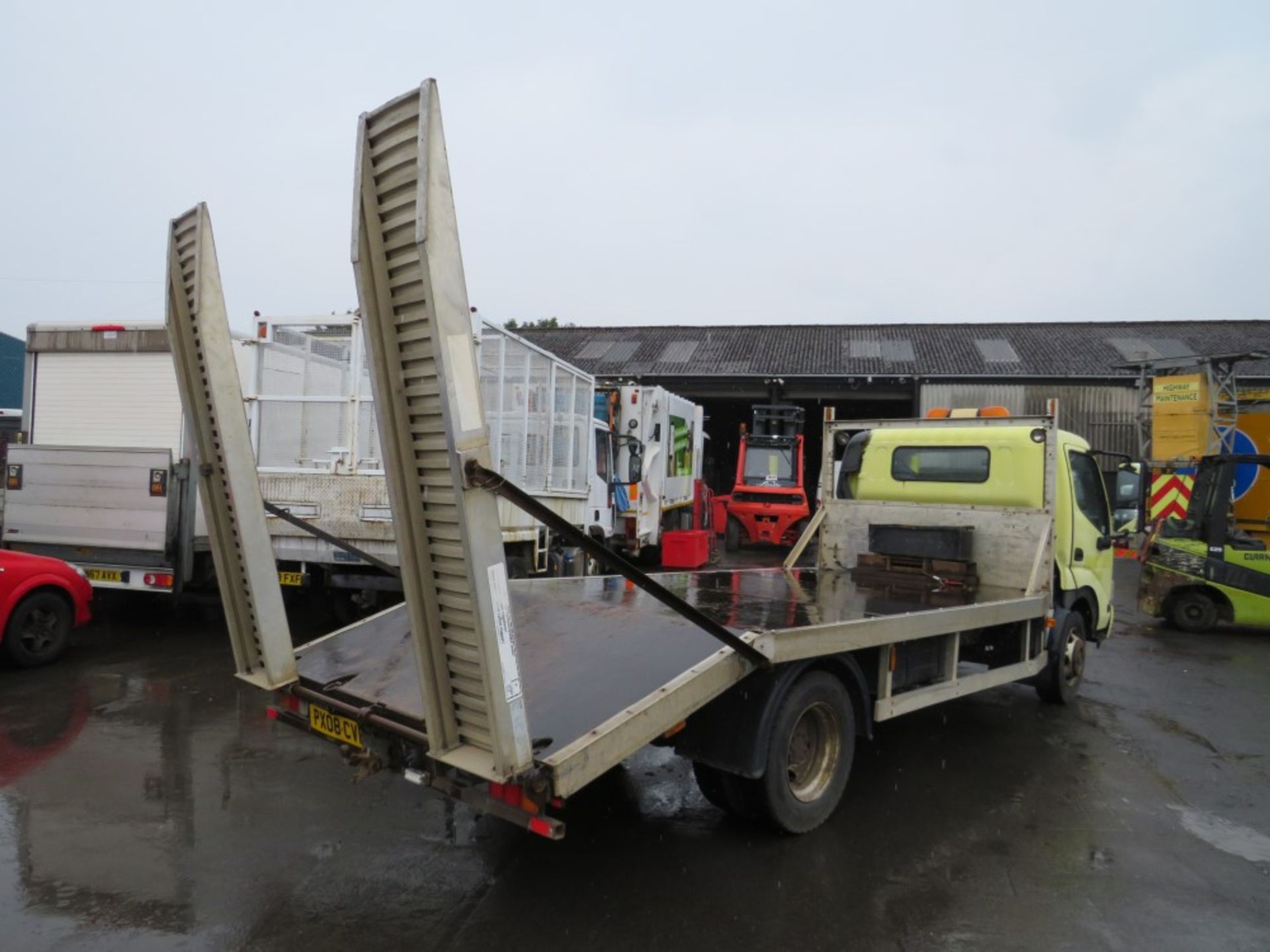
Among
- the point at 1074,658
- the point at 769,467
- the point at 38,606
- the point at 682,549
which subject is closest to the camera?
the point at 1074,658

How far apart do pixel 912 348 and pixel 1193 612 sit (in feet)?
62.1

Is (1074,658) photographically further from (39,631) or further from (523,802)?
(39,631)

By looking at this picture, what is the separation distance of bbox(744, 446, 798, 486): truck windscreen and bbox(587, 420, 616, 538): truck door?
250 inches

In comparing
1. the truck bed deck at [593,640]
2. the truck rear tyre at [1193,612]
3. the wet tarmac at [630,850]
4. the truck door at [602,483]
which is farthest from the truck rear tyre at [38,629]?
the truck rear tyre at [1193,612]

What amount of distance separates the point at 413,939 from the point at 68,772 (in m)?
2.88

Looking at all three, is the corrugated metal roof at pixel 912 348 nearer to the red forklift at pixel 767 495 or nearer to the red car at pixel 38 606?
the red forklift at pixel 767 495

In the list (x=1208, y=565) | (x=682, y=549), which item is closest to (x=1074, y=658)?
(x=1208, y=565)

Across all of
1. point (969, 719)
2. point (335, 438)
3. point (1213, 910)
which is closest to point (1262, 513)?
point (969, 719)

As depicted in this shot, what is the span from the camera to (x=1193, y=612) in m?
10.1


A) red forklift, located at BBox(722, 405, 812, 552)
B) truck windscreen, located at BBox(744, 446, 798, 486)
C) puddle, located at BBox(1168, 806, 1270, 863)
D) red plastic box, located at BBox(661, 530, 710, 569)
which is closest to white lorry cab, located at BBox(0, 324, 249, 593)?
red plastic box, located at BBox(661, 530, 710, 569)

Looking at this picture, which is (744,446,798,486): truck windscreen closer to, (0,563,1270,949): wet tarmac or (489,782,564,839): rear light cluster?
(0,563,1270,949): wet tarmac

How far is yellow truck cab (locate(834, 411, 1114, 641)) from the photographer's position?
6.18 metres

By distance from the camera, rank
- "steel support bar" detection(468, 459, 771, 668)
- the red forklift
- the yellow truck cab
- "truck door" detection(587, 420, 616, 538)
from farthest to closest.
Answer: the red forklift < "truck door" detection(587, 420, 616, 538) < the yellow truck cab < "steel support bar" detection(468, 459, 771, 668)

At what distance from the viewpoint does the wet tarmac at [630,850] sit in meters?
3.28
